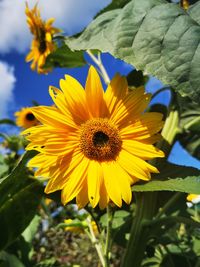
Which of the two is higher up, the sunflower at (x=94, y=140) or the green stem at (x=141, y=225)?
the sunflower at (x=94, y=140)

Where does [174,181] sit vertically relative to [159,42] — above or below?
below

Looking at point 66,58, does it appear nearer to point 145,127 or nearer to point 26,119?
point 145,127

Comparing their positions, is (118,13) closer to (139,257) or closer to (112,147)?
(112,147)

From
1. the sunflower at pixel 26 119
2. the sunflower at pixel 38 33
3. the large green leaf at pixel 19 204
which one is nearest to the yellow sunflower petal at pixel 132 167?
the large green leaf at pixel 19 204

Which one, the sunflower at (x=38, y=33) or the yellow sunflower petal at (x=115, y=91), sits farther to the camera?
the sunflower at (x=38, y=33)

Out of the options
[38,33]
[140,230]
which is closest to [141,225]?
[140,230]

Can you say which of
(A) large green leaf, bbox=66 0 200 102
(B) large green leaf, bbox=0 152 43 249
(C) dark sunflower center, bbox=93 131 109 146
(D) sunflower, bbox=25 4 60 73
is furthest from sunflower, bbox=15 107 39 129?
(A) large green leaf, bbox=66 0 200 102

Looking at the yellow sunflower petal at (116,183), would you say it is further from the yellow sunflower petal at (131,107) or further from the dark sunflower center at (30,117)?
the dark sunflower center at (30,117)
